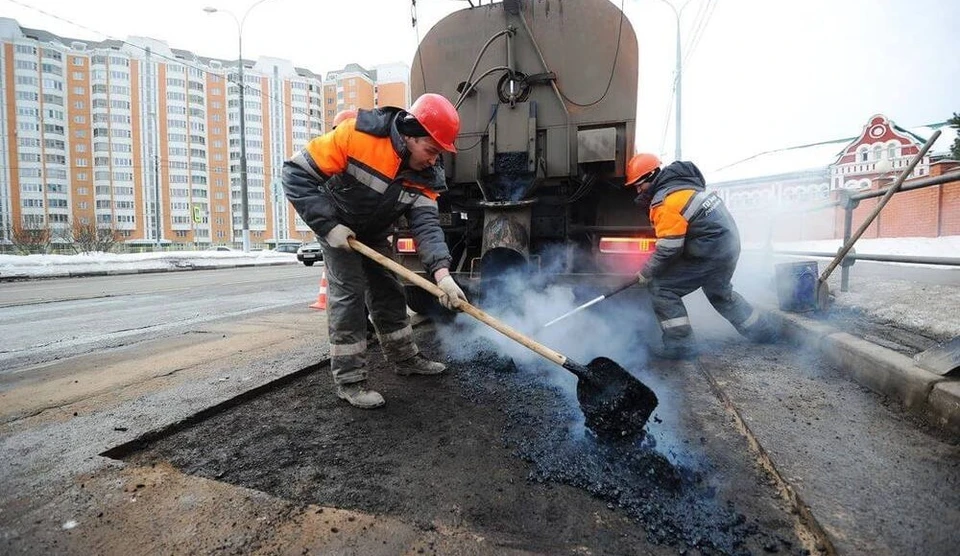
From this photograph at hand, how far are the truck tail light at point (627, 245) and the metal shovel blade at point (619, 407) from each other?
6.13 feet

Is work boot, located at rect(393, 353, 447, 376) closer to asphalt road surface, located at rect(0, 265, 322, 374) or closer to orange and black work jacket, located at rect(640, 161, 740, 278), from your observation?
orange and black work jacket, located at rect(640, 161, 740, 278)

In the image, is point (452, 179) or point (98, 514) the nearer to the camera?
point (98, 514)

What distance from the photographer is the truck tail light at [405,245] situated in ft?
14.9

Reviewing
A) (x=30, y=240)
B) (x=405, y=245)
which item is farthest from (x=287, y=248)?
(x=405, y=245)

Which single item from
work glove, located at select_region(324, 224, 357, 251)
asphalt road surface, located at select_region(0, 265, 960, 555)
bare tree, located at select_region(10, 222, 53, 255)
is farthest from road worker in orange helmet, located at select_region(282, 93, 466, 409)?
bare tree, located at select_region(10, 222, 53, 255)

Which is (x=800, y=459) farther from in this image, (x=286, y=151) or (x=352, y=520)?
(x=286, y=151)

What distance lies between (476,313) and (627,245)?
77.2 inches

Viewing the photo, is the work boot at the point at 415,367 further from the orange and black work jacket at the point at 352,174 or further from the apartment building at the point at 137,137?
the apartment building at the point at 137,137

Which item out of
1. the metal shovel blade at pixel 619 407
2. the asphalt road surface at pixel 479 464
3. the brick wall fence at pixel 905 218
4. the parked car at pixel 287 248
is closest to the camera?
the asphalt road surface at pixel 479 464

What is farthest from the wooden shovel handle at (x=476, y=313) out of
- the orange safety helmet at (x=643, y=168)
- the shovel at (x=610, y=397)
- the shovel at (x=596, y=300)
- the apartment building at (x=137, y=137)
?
the apartment building at (x=137, y=137)

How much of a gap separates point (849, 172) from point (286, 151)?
2369 inches

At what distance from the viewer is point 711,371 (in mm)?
3295

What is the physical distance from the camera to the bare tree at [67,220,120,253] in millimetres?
20141

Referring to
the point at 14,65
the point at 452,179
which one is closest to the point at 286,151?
the point at 14,65
